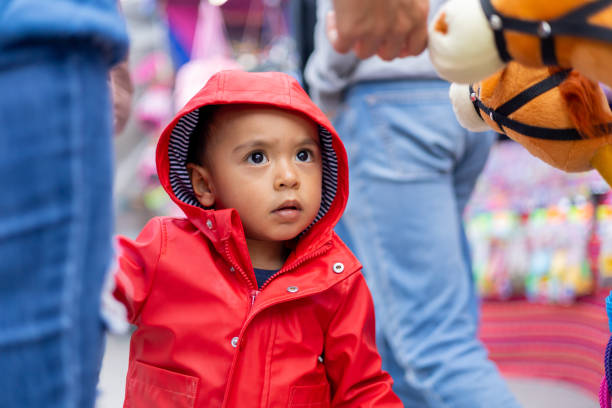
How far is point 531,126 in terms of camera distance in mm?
771

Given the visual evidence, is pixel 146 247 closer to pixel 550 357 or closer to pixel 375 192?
pixel 375 192

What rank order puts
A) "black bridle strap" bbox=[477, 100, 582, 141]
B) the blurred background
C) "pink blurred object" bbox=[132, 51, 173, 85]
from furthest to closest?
1. "pink blurred object" bbox=[132, 51, 173, 85]
2. the blurred background
3. "black bridle strap" bbox=[477, 100, 582, 141]

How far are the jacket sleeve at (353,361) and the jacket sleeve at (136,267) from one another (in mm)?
294

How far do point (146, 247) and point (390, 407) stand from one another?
45cm

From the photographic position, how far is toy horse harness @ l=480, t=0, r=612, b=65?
59 centimetres

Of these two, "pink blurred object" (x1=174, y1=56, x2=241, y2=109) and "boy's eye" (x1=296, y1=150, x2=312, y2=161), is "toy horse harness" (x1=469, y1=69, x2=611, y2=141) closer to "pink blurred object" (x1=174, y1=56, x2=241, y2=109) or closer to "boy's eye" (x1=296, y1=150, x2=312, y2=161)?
"boy's eye" (x1=296, y1=150, x2=312, y2=161)

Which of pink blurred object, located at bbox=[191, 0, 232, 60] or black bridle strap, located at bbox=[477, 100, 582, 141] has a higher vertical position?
pink blurred object, located at bbox=[191, 0, 232, 60]

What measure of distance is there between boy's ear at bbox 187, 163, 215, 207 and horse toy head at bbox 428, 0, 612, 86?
0.48m

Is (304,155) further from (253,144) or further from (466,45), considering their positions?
(466,45)

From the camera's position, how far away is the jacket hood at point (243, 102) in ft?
3.21

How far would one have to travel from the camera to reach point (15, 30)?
1.61ft

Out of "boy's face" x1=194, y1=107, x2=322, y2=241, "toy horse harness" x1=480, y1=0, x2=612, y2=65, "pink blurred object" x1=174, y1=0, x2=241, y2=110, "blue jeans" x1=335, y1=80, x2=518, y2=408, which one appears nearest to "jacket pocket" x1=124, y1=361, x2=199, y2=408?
"boy's face" x1=194, y1=107, x2=322, y2=241

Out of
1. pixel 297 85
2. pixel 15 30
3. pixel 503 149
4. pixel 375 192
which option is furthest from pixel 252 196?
pixel 503 149

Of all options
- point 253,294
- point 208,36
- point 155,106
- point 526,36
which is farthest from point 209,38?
point 526,36
